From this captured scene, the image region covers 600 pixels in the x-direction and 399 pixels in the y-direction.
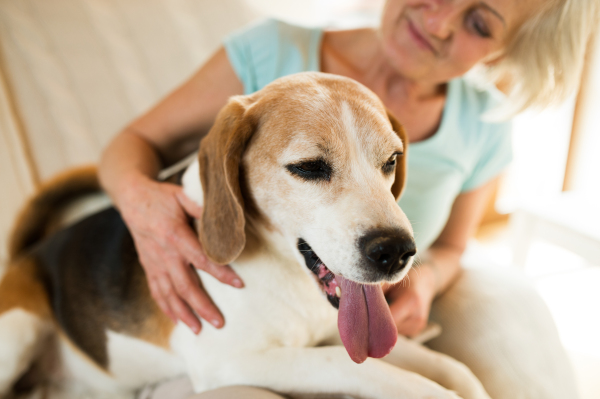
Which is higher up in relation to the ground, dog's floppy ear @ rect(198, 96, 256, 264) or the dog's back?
dog's floppy ear @ rect(198, 96, 256, 264)

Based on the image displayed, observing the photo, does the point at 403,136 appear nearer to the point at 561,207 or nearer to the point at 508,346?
the point at 508,346

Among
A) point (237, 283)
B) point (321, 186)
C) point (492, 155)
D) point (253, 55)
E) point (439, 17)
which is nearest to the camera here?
point (321, 186)

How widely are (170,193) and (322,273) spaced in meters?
0.47

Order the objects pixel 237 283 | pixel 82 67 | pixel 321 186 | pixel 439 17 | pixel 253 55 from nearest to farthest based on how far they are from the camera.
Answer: pixel 321 186, pixel 237 283, pixel 439 17, pixel 253 55, pixel 82 67

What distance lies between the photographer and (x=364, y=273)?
0.73 meters

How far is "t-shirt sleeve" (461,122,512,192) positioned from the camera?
4.87 feet

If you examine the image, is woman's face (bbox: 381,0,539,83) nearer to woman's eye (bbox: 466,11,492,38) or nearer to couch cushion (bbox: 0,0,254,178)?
woman's eye (bbox: 466,11,492,38)

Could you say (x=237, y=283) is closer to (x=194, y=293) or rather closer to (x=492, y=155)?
(x=194, y=293)

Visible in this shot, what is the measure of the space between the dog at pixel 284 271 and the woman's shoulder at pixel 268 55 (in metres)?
0.34

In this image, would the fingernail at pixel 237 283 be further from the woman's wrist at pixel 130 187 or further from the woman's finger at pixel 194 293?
the woman's wrist at pixel 130 187

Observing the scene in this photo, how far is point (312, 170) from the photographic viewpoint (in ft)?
2.71

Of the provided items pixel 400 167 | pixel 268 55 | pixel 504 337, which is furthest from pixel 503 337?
pixel 268 55

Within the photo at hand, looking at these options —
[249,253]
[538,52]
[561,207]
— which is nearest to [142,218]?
[249,253]

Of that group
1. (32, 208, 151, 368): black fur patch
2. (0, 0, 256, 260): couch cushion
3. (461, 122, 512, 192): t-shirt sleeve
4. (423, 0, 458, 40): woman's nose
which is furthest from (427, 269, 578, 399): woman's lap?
(0, 0, 256, 260): couch cushion
